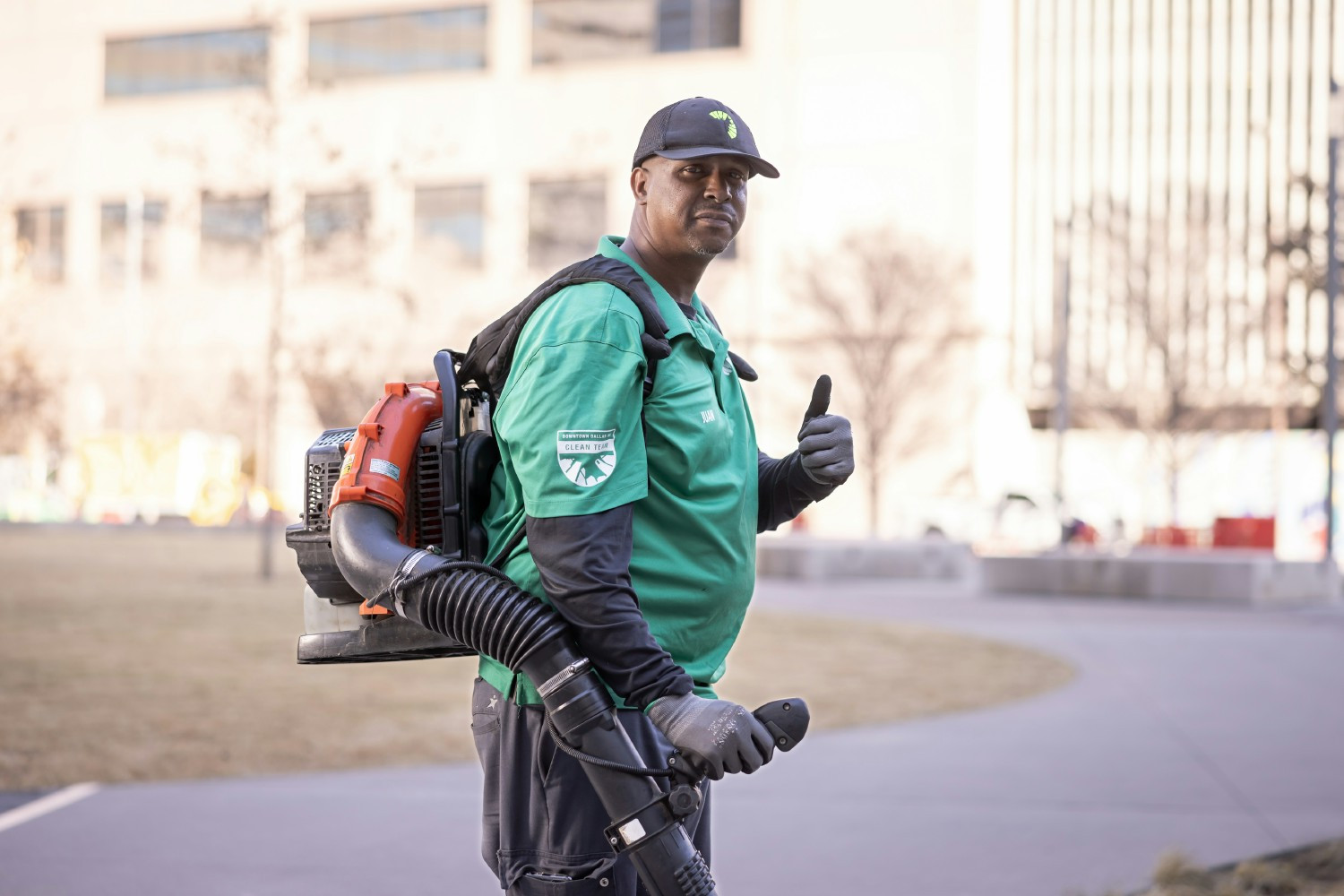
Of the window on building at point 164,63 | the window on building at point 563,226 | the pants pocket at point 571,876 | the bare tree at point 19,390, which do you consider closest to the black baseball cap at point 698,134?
the pants pocket at point 571,876

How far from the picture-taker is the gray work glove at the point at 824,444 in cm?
300

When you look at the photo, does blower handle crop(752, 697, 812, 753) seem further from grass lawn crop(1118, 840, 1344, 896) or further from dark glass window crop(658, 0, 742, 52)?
dark glass window crop(658, 0, 742, 52)

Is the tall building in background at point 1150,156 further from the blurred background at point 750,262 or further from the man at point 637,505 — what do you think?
the man at point 637,505

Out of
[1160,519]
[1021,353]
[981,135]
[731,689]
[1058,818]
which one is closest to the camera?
[1058,818]

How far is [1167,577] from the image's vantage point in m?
19.5

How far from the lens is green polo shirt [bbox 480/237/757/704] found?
8.30ft

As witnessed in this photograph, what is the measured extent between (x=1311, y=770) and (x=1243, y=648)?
604 centimetres

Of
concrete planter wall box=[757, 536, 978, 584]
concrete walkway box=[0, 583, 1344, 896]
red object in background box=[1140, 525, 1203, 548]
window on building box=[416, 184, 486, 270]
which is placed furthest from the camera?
window on building box=[416, 184, 486, 270]

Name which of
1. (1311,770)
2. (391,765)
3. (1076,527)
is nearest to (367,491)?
(391,765)

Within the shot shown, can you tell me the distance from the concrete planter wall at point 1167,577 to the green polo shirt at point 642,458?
57.3ft

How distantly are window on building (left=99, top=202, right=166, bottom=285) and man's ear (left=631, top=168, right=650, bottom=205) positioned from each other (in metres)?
41.0

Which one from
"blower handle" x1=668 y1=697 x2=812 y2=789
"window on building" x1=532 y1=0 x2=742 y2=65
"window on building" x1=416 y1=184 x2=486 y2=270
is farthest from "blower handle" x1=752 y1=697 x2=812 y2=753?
"window on building" x1=532 y1=0 x2=742 y2=65

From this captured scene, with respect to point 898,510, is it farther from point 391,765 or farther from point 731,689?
point 391,765

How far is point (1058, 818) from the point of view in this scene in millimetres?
6230
